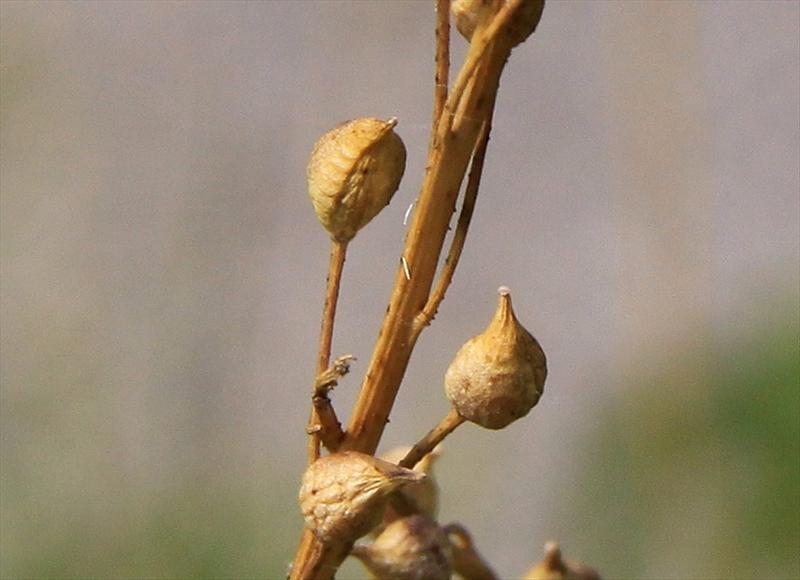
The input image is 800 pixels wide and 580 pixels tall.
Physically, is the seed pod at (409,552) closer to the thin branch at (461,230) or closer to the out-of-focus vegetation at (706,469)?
the thin branch at (461,230)

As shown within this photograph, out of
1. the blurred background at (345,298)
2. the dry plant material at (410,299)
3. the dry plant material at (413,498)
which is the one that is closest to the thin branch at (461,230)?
the dry plant material at (410,299)

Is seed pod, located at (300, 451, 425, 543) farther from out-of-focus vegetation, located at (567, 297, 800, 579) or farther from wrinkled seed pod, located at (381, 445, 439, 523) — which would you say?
out-of-focus vegetation, located at (567, 297, 800, 579)

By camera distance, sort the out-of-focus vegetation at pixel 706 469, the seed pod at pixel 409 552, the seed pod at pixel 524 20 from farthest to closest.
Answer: the out-of-focus vegetation at pixel 706 469 < the seed pod at pixel 409 552 < the seed pod at pixel 524 20

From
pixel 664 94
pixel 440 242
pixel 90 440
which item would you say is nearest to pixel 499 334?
pixel 440 242

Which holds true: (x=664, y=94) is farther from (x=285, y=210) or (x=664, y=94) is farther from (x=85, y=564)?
(x=85, y=564)

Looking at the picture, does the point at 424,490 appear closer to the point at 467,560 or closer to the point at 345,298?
the point at 467,560
